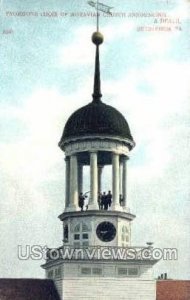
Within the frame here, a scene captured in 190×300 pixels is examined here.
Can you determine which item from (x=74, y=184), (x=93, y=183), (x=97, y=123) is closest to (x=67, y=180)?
(x=74, y=184)

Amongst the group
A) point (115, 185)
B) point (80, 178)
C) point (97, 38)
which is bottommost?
point (115, 185)

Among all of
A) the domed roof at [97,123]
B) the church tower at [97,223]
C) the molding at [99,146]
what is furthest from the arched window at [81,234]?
the domed roof at [97,123]

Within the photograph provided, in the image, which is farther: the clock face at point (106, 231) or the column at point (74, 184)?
the column at point (74, 184)

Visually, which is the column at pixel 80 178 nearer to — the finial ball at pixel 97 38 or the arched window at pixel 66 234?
the arched window at pixel 66 234

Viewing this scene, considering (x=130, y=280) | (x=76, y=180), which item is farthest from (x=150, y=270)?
(x=76, y=180)

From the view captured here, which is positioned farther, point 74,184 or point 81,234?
point 74,184

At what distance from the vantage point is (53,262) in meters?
51.8

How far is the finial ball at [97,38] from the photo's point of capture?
5072cm

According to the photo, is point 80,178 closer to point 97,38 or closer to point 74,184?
point 74,184

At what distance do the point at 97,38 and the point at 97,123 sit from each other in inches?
125

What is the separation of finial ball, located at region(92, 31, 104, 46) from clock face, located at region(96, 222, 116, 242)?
628 cm

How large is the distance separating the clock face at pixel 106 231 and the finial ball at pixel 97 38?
20.6ft

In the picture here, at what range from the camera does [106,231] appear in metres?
51.8

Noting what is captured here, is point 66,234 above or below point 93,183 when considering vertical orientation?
below
